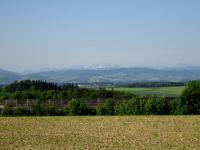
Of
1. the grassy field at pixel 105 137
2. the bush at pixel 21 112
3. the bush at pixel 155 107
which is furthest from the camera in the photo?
the bush at pixel 21 112

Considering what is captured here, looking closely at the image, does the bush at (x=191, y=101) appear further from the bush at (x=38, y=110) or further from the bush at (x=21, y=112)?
the bush at (x=21, y=112)

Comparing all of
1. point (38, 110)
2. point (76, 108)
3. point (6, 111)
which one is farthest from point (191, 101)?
point (6, 111)

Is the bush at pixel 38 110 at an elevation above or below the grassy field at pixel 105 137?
above

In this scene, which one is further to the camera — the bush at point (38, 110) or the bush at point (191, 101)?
the bush at point (38, 110)

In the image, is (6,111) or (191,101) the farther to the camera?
(6,111)

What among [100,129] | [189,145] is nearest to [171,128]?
[100,129]

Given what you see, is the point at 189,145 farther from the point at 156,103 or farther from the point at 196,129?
the point at 156,103

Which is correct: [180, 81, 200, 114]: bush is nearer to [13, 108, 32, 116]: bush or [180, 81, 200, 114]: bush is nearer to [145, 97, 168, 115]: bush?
[145, 97, 168, 115]: bush

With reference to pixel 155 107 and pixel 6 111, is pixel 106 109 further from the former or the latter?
pixel 6 111

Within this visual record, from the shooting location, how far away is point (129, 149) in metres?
26.8

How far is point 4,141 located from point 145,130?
1164 centimetres

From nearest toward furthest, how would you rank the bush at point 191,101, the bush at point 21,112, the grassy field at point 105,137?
the grassy field at point 105,137 < the bush at point 191,101 < the bush at point 21,112

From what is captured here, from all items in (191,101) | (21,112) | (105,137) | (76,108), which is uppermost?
(191,101)

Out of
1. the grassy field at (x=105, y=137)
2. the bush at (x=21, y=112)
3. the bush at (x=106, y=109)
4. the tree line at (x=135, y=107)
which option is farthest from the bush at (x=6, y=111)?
the grassy field at (x=105, y=137)
